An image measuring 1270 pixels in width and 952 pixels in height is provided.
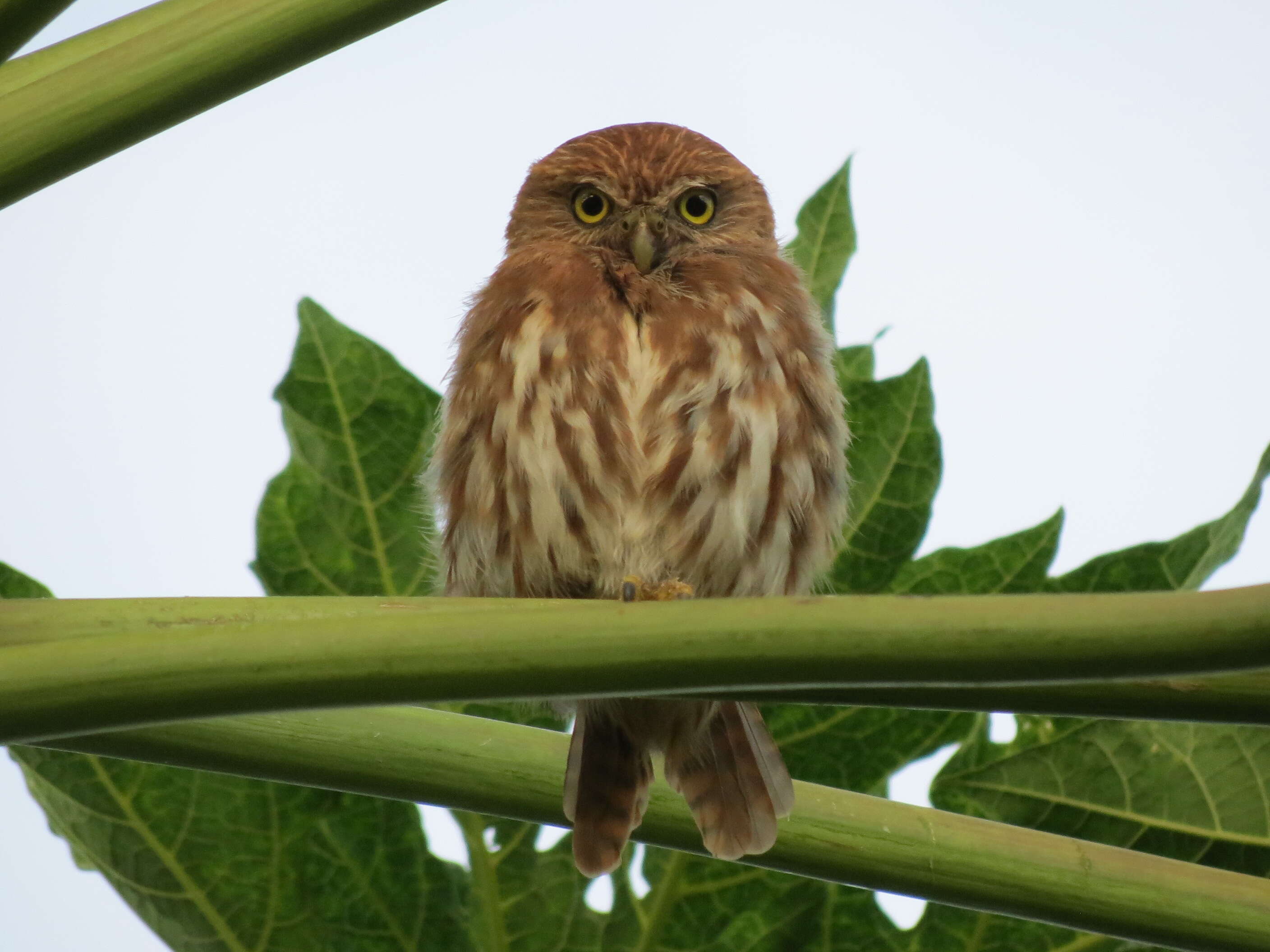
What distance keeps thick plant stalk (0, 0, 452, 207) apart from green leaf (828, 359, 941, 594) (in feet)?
4.51

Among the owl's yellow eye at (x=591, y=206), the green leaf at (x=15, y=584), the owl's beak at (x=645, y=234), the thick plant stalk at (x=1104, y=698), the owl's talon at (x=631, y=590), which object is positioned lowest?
the thick plant stalk at (x=1104, y=698)

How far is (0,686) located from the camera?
1175mm

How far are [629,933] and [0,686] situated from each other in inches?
64.4

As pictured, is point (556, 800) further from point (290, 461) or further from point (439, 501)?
point (439, 501)

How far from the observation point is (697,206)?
3.29 m

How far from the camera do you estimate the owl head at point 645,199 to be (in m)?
3.14

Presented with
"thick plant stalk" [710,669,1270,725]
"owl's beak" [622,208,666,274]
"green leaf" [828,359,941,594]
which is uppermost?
"owl's beak" [622,208,666,274]

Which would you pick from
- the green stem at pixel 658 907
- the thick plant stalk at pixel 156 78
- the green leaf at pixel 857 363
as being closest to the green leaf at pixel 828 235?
the green leaf at pixel 857 363

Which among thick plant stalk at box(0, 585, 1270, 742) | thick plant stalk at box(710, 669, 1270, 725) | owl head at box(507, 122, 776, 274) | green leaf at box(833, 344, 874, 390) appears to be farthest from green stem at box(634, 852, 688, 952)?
thick plant stalk at box(0, 585, 1270, 742)

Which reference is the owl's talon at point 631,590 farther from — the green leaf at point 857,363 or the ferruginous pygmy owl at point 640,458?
the green leaf at point 857,363

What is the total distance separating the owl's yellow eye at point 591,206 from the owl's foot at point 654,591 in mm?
1032

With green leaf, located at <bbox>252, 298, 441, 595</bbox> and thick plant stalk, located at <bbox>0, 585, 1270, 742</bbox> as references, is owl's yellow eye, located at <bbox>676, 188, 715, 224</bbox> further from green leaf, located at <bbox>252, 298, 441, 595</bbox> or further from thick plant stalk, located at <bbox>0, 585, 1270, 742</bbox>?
thick plant stalk, located at <bbox>0, 585, 1270, 742</bbox>

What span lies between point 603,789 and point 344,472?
0.72 m

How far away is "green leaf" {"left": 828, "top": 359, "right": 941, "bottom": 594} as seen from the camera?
8.23ft
